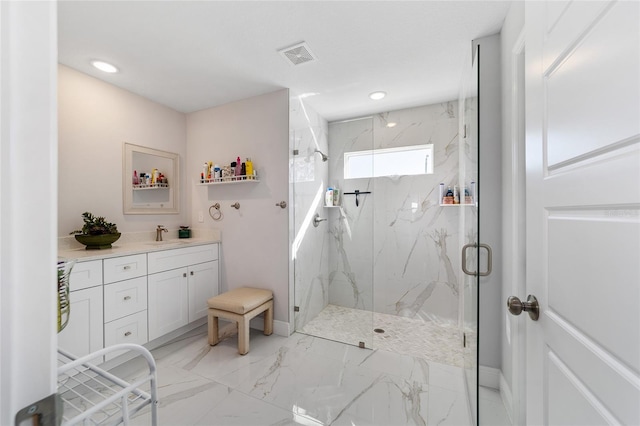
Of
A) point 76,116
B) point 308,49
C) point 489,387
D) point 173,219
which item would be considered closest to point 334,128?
point 308,49

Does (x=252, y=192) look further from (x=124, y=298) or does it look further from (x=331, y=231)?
(x=124, y=298)

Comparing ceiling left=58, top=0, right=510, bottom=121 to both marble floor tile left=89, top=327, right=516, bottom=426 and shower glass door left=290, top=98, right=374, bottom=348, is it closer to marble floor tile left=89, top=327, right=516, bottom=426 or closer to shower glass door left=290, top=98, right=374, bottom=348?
shower glass door left=290, top=98, right=374, bottom=348

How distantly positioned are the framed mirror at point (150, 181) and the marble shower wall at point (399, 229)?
72.0 inches

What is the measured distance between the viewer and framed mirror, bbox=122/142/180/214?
2.49 metres

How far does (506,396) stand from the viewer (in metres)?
1.48

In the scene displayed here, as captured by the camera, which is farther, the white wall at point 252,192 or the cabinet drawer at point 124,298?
the white wall at point 252,192

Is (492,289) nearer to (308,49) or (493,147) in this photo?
(493,147)

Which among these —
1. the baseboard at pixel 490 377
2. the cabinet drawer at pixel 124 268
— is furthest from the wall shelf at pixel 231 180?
the baseboard at pixel 490 377

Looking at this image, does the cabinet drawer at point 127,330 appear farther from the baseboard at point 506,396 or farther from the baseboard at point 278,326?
the baseboard at point 506,396

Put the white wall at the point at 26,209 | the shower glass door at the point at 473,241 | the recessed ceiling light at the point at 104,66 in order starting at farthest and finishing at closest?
the recessed ceiling light at the point at 104,66, the shower glass door at the point at 473,241, the white wall at the point at 26,209

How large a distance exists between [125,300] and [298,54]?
2.32 metres

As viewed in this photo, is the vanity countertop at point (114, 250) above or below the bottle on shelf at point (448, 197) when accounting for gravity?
below

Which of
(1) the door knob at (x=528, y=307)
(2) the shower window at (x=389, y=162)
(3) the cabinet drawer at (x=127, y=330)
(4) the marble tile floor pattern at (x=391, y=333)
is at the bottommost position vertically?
(4) the marble tile floor pattern at (x=391, y=333)

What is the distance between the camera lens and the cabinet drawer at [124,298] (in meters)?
1.83
